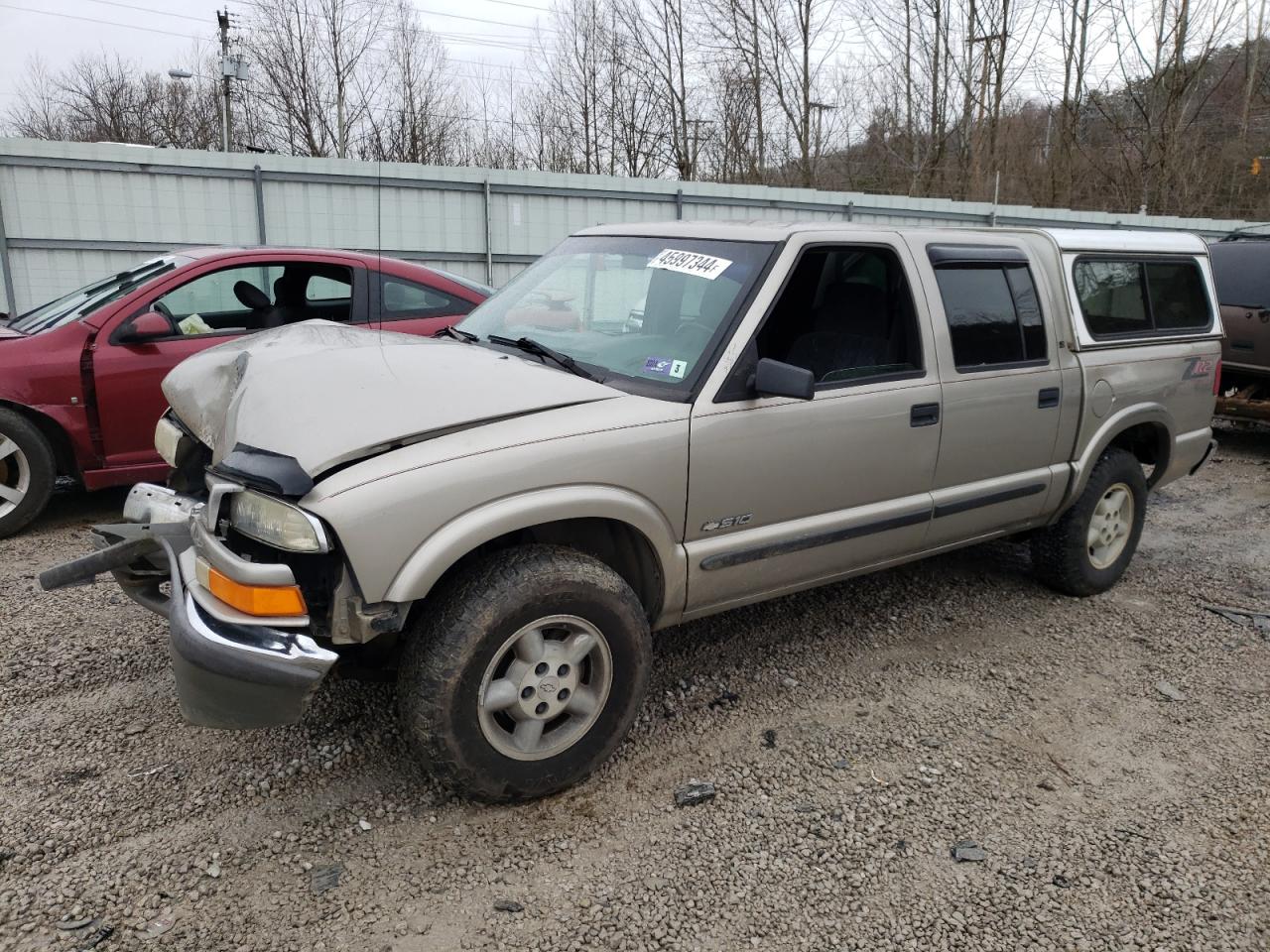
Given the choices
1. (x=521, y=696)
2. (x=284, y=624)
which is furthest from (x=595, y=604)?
(x=284, y=624)

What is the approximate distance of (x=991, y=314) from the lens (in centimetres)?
410

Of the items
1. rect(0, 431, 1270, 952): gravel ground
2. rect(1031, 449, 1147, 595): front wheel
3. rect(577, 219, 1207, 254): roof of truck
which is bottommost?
rect(0, 431, 1270, 952): gravel ground

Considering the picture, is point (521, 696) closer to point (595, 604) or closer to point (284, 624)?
point (595, 604)

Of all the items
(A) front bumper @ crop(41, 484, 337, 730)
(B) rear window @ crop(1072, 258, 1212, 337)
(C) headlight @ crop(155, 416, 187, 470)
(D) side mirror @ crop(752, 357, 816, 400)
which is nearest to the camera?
(A) front bumper @ crop(41, 484, 337, 730)

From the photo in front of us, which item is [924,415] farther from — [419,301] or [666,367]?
[419,301]

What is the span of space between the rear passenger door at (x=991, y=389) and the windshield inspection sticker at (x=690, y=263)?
0.99m

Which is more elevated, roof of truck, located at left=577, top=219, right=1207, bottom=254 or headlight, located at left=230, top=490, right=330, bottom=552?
roof of truck, located at left=577, top=219, right=1207, bottom=254

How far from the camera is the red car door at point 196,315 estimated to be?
17.2 ft

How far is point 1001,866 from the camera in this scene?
2.74m

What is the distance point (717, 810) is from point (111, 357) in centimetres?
432

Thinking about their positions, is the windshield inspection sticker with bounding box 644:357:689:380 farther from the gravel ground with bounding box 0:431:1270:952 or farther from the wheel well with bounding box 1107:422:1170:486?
the wheel well with bounding box 1107:422:1170:486

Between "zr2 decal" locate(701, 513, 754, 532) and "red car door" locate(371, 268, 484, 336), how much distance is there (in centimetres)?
340

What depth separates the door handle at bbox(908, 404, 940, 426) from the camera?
3705mm

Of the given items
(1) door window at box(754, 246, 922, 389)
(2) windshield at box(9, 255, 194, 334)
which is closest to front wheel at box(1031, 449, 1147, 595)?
(1) door window at box(754, 246, 922, 389)
